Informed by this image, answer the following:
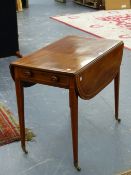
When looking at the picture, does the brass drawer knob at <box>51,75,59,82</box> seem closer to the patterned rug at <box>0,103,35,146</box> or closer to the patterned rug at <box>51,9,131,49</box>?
the patterned rug at <box>0,103,35,146</box>

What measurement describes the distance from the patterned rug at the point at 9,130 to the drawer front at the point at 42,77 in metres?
0.54

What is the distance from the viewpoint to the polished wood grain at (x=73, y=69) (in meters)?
1.85

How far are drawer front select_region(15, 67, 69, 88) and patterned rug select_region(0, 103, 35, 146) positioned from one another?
0.54 metres

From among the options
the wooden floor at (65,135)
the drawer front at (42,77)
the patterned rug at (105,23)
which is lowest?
the wooden floor at (65,135)

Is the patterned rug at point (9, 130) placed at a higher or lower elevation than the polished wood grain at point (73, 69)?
lower

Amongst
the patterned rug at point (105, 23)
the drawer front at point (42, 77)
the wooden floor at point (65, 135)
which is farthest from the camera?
the patterned rug at point (105, 23)

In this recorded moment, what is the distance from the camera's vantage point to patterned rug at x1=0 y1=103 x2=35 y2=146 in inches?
92.4

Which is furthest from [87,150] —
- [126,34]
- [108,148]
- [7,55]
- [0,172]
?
[126,34]

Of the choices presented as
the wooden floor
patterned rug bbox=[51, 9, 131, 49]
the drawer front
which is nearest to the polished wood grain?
the drawer front

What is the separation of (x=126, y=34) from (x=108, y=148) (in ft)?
9.95

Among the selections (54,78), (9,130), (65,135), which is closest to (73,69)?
(54,78)

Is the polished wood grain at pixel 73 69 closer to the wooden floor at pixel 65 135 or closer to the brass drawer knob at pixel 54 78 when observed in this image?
the brass drawer knob at pixel 54 78

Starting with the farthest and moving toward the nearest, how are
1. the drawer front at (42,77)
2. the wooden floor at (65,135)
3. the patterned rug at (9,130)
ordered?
the patterned rug at (9,130) → the wooden floor at (65,135) → the drawer front at (42,77)

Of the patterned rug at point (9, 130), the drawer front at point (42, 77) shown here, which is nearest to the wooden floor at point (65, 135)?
the patterned rug at point (9, 130)
